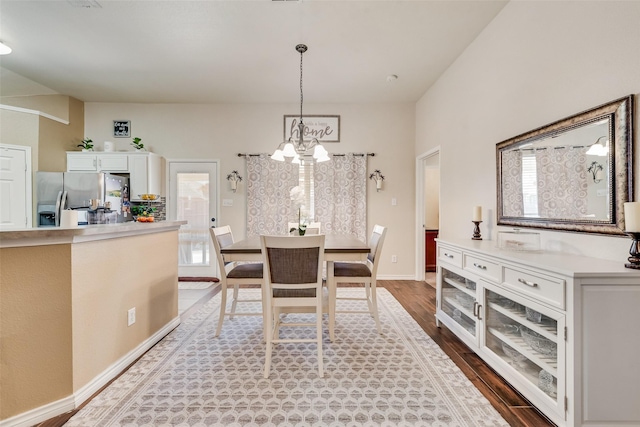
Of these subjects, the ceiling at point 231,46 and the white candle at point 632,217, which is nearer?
the white candle at point 632,217

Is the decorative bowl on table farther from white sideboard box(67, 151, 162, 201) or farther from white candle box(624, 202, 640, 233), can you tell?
white sideboard box(67, 151, 162, 201)

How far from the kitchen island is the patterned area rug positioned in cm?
18

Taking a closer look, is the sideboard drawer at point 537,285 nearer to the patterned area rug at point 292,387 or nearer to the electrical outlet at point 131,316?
the patterned area rug at point 292,387

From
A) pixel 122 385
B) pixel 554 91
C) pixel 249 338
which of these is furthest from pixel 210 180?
pixel 554 91

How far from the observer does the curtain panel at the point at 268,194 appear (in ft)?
14.4

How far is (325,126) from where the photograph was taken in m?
4.46

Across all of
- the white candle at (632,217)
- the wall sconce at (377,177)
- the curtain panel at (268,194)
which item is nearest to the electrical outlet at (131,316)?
the curtain panel at (268,194)

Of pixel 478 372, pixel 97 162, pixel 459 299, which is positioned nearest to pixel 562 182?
pixel 459 299

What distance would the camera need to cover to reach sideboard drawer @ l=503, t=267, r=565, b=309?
1331 millimetres

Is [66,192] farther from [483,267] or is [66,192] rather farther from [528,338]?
[528,338]

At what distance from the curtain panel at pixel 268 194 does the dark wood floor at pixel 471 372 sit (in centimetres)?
136

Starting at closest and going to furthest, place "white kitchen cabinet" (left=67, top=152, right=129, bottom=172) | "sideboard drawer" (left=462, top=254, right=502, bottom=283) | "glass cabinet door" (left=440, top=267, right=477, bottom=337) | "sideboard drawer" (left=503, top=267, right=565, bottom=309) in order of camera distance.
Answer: "sideboard drawer" (left=503, top=267, right=565, bottom=309)
"sideboard drawer" (left=462, top=254, right=502, bottom=283)
"glass cabinet door" (left=440, top=267, right=477, bottom=337)
"white kitchen cabinet" (left=67, top=152, right=129, bottom=172)

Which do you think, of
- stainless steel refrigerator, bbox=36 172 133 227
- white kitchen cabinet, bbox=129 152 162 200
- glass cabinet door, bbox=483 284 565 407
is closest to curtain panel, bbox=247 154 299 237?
white kitchen cabinet, bbox=129 152 162 200

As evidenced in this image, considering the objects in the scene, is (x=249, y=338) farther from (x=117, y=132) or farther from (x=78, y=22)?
(x=117, y=132)
